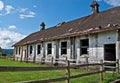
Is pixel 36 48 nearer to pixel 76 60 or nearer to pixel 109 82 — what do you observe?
pixel 76 60

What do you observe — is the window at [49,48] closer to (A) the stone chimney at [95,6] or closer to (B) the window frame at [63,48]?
(B) the window frame at [63,48]

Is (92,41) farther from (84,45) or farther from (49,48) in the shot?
(49,48)

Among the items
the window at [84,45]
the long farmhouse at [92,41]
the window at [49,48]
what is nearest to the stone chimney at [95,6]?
the long farmhouse at [92,41]

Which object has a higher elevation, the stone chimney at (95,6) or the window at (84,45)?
the stone chimney at (95,6)

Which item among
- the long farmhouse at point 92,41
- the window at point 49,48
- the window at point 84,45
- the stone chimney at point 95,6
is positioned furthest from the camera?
the window at point 49,48

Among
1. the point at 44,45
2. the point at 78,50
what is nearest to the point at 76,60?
the point at 78,50

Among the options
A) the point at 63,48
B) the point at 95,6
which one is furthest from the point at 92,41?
the point at 95,6

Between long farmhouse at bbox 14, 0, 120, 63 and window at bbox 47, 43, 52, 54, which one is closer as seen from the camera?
long farmhouse at bbox 14, 0, 120, 63

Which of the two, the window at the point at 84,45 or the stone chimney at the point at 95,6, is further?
the stone chimney at the point at 95,6

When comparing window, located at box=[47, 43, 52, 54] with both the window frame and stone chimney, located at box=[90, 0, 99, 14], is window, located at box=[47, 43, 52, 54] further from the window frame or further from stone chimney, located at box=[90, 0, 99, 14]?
stone chimney, located at box=[90, 0, 99, 14]

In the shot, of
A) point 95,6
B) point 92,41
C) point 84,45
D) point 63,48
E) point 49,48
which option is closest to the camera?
point 92,41

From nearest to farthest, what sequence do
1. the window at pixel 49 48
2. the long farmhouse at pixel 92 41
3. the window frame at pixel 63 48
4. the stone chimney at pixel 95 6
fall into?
1. the long farmhouse at pixel 92 41
2. the window frame at pixel 63 48
3. the stone chimney at pixel 95 6
4. the window at pixel 49 48

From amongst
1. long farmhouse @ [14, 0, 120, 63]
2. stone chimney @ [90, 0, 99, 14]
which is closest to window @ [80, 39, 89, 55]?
long farmhouse @ [14, 0, 120, 63]

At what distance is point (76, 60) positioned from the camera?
18125mm
